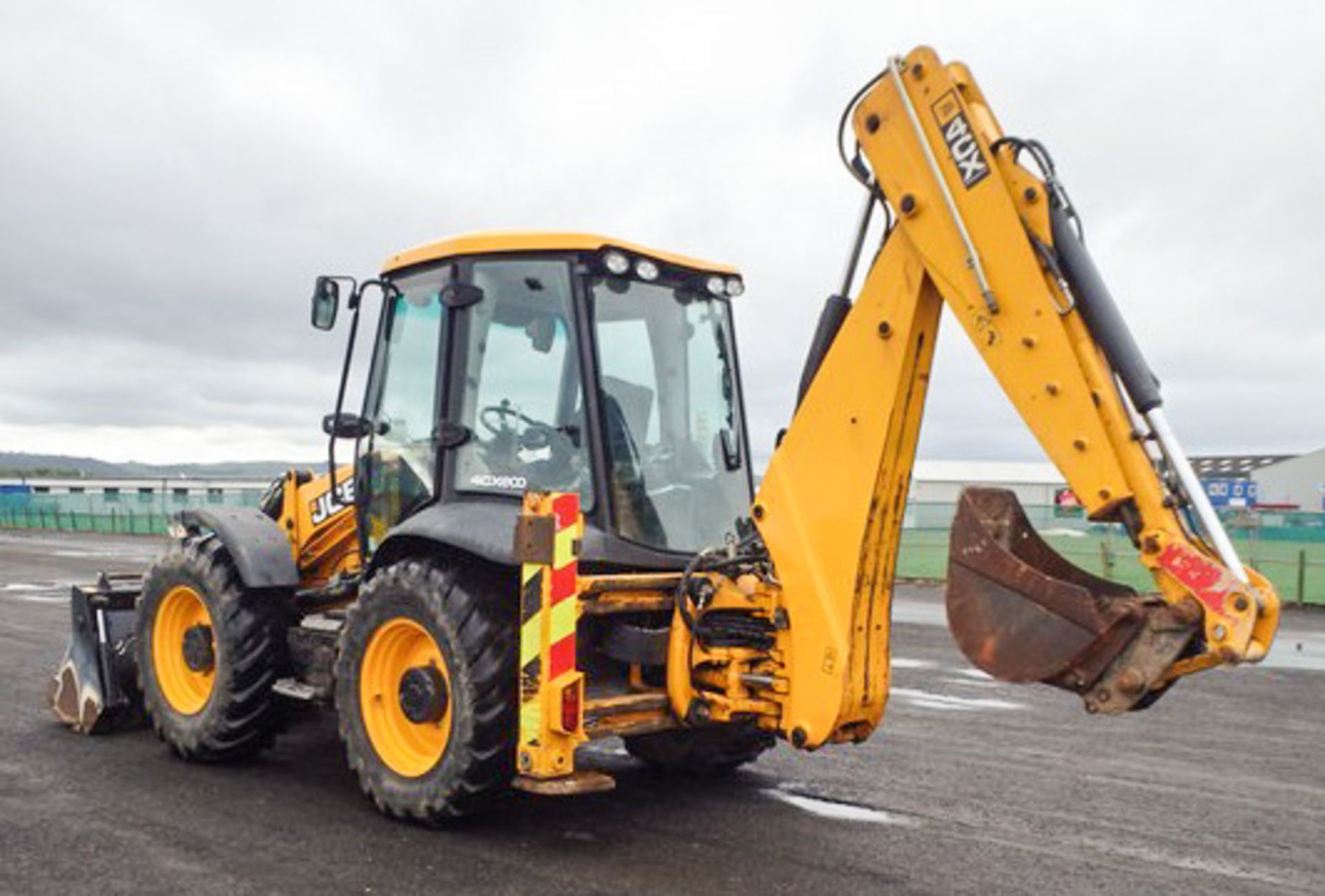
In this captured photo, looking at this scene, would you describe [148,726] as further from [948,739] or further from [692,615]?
[948,739]

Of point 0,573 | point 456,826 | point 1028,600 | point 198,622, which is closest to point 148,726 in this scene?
point 198,622

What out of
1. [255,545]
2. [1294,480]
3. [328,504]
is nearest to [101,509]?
[328,504]

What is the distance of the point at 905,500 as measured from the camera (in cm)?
458

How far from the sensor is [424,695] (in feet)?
16.8

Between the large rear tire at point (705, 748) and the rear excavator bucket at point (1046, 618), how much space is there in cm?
207

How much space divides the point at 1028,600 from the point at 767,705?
4.13 feet

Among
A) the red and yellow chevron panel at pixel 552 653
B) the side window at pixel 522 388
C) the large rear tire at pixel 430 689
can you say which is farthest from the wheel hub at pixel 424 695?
the side window at pixel 522 388

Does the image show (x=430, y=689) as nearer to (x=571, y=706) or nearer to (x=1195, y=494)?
(x=571, y=706)

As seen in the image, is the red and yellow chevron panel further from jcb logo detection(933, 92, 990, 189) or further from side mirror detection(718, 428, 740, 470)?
jcb logo detection(933, 92, 990, 189)

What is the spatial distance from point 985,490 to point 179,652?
4.77 meters

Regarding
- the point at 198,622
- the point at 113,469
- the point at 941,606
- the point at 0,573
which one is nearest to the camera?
the point at 198,622

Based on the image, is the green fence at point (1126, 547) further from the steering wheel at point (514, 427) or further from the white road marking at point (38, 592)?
the steering wheel at point (514, 427)

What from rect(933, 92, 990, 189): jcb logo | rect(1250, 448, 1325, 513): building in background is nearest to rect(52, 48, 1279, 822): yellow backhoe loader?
rect(933, 92, 990, 189): jcb logo

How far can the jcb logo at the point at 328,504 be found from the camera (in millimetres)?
6477
